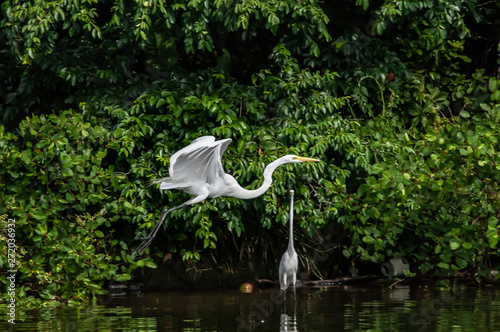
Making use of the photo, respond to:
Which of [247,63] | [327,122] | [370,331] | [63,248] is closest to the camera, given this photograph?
[370,331]

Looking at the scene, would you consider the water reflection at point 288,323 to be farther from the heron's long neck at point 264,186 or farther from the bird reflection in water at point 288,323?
the heron's long neck at point 264,186

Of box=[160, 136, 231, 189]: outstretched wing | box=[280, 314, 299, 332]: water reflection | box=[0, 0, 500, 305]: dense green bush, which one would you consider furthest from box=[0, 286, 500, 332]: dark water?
box=[160, 136, 231, 189]: outstretched wing

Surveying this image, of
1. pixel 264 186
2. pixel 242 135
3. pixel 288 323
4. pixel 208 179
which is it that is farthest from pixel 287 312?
pixel 242 135

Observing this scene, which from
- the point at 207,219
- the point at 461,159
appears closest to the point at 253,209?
the point at 207,219

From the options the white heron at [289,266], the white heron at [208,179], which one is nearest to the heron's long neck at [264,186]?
the white heron at [208,179]

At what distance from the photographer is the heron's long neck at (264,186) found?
836 centimetres

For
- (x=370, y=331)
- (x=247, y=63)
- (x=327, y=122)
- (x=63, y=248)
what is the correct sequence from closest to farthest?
1. (x=370, y=331)
2. (x=63, y=248)
3. (x=327, y=122)
4. (x=247, y=63)

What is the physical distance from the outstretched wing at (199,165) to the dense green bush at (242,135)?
635mm

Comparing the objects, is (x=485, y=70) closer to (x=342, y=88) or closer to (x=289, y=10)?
(x=342, y=88)

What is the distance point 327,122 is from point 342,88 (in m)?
0.66

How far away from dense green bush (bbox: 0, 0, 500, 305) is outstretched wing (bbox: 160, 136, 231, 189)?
64 cm

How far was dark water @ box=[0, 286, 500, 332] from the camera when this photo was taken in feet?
22.9

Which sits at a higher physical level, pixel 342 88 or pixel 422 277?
pixel 342 88

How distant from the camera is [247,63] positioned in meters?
10.4
